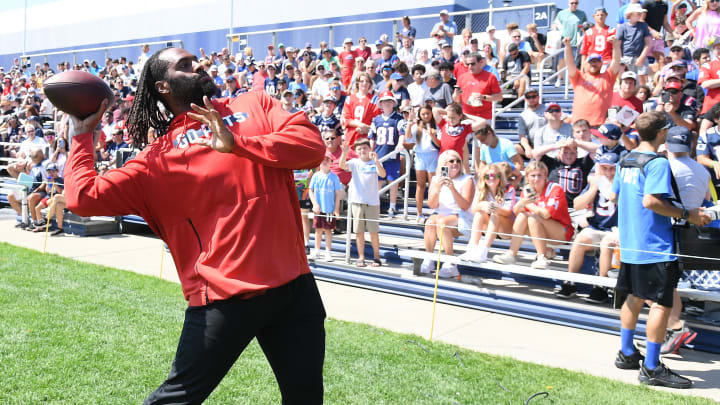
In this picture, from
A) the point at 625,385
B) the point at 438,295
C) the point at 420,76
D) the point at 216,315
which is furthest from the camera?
the point at 420,76

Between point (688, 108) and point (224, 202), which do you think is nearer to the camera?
point (224, 202)

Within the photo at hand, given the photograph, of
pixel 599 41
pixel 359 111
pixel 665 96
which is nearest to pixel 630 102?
pixel 665 96

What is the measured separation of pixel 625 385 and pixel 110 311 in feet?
14.5

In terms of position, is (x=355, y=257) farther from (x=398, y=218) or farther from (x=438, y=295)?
(x=438, y=295)

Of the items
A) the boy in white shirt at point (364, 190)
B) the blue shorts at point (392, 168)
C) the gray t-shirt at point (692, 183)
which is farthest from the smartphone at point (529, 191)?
the blue shorts at point (392, 168)

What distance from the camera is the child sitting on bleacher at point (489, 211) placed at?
22.1 feet

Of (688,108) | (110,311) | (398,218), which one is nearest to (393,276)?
(398,218)

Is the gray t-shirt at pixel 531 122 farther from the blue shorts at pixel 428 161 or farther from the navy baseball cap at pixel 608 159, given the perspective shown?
the navy baseball cap at pixel 608 159

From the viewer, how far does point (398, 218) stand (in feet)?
31.5

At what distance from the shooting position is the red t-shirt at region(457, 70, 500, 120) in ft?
32.7

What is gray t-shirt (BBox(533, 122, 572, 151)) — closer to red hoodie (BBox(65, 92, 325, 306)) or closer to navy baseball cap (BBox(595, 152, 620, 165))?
navy baseball cap (BBox(595, 152, 620, 165))

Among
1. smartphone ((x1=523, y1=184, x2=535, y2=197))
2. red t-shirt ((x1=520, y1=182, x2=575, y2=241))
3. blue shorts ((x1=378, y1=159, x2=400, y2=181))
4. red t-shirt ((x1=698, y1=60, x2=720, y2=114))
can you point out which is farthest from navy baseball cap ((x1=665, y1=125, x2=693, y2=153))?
blue shorts ((x1=378, y1=159, x2=400, y2=181))

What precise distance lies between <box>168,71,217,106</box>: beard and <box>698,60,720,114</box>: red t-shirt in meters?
7.66

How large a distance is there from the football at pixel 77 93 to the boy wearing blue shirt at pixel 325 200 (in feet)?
19.2
